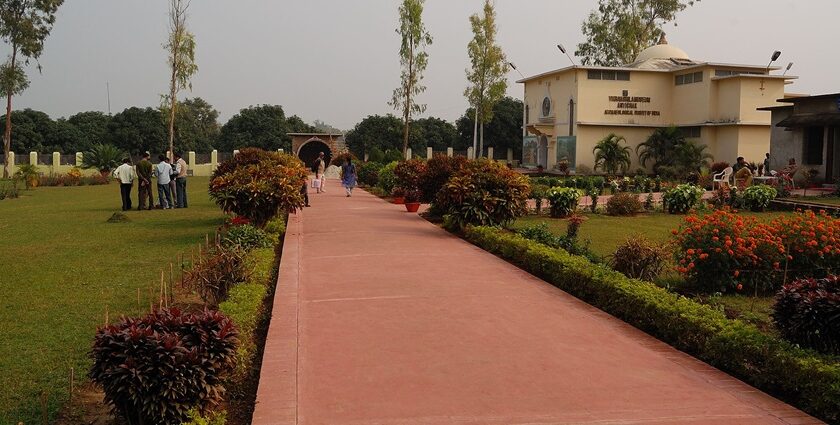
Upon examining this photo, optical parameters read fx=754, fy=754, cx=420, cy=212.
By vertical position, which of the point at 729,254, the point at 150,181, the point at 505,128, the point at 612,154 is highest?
the point at 505,128

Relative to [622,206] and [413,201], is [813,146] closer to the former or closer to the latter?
[622,206]

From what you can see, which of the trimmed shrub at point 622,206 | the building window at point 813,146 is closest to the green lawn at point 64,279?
the trimmed shrub at point 622,206

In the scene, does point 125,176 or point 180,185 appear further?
point 180,185

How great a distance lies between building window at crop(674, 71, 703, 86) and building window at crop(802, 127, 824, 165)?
10067mm

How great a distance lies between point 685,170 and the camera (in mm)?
31609

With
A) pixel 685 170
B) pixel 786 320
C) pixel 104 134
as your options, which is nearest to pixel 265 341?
pixel 786 320

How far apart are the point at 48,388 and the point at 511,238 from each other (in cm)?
678

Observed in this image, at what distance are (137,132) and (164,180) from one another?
37.9 m

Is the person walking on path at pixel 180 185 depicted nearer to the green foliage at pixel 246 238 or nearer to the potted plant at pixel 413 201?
the potted plant at pixel 413 201

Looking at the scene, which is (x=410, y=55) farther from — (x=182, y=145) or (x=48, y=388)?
(x=48, y=388)

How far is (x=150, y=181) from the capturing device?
734 inches

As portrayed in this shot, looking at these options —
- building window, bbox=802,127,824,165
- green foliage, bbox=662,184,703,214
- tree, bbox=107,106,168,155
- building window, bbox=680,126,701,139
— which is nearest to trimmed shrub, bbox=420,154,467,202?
green foliage, bbox=662,184,703,214

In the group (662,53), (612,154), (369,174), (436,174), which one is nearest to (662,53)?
(662,53)

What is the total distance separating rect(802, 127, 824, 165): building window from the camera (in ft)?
80.6
